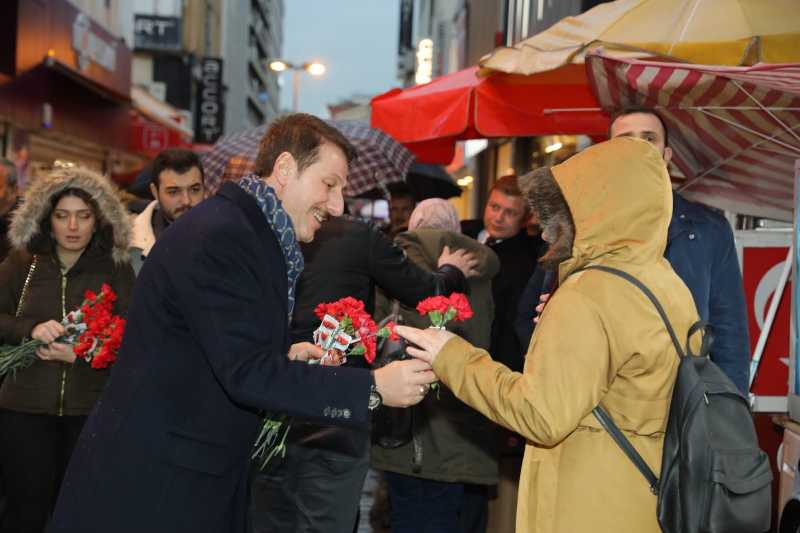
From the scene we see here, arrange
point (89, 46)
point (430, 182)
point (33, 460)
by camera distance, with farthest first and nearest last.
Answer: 1. point (89, 46)
2. point (430, 182)
3. point (33, 460)

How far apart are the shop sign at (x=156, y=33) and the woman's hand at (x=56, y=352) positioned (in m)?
43.1

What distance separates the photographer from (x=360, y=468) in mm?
4895

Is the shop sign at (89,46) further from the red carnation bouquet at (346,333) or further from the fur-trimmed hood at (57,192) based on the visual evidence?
the red carnation bouquet at (346,333)

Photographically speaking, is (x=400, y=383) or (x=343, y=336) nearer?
(x=400, y=383)

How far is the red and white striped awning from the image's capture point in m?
4.48

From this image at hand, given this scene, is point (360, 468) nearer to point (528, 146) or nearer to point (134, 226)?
point (134, 226)

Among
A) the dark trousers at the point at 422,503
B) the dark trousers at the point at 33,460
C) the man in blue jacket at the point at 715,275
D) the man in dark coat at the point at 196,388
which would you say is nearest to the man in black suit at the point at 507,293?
the dark trousers at the point at 422,503

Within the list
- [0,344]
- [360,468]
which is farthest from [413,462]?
[0,344]

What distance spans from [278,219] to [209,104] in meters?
46.7

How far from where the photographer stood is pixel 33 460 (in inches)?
211

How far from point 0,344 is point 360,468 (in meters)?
2.14

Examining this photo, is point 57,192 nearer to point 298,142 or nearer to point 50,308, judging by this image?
point 50,308

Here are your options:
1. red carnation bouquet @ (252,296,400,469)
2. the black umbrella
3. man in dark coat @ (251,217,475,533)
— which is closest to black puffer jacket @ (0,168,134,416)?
man in dark coat @ (251,217,475,533)

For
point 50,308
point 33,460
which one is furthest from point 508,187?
point 33,460
